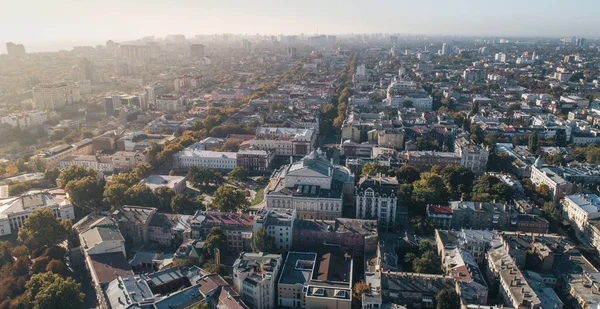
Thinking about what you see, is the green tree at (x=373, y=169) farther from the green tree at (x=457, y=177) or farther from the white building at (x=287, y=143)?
the white building at (x=287, y=143)

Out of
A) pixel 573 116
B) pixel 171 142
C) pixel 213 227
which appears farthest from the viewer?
pixel 573 116

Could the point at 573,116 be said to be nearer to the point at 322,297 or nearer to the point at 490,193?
the point at 490,193

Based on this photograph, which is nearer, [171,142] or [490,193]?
[490,193]

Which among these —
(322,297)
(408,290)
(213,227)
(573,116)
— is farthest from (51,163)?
(573,116)

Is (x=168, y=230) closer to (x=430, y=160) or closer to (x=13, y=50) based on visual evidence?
(x=430, y=160)

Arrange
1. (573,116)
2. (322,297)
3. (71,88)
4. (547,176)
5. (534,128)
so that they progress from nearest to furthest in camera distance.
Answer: (322,297), (547,176), (534,128), (573,116), (71,88)

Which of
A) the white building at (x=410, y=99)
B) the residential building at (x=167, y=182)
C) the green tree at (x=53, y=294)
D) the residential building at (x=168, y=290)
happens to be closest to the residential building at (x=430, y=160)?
the residential building at (x=167, y=182)
